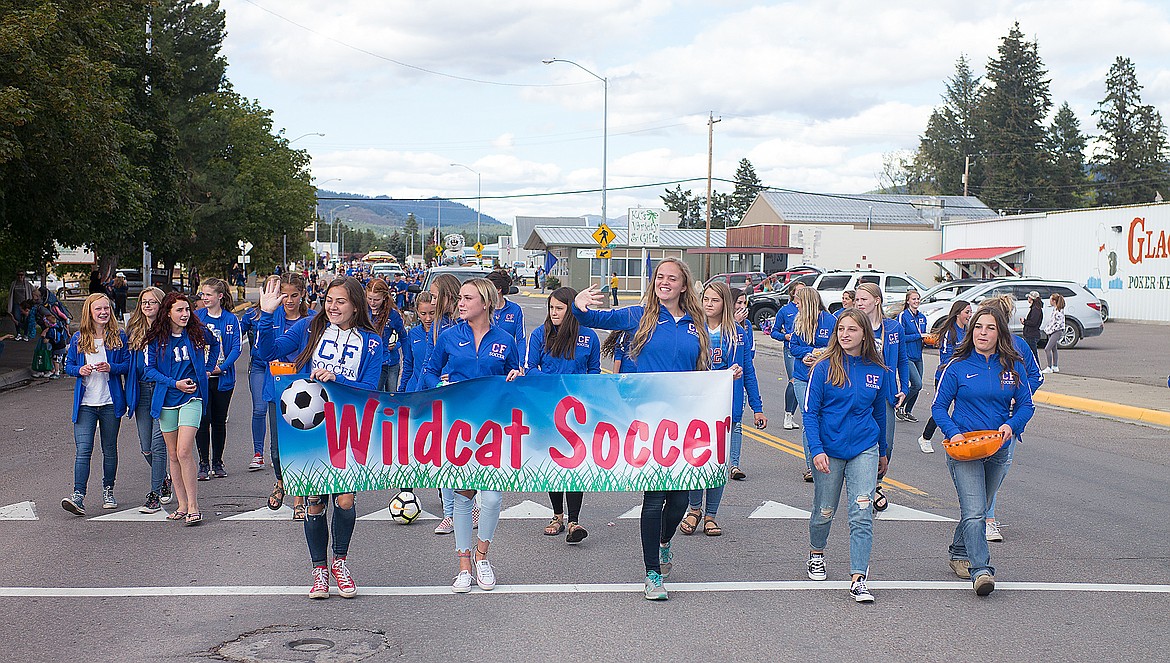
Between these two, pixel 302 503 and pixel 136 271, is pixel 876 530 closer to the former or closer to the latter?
pixel 302 503

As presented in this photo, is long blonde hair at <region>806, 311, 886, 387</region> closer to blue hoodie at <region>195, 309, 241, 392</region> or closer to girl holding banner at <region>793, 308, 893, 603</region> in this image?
girl holding banner at <region>793, 308, 893, 603</region>

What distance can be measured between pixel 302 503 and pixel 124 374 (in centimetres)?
173

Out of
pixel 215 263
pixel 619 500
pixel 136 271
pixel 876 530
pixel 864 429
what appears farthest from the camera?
pixel 215 263

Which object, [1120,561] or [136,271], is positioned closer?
[1120,561]

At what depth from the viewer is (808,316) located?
10430mm

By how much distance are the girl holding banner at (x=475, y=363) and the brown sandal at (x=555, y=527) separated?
1.29 metres

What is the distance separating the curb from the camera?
15.5 m

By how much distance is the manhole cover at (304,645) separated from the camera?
17.4ft

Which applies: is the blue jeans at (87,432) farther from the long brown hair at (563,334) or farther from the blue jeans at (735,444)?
the blue jeans at (735,444)

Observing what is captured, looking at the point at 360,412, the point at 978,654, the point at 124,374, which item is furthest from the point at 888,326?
the point at 124,374

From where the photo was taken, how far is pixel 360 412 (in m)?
6.47

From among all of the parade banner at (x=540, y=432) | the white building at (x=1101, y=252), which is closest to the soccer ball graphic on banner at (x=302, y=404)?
the parade banner at (x=540, y=432)

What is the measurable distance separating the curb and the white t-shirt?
11.6 m

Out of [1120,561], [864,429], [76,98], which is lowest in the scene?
[1120,561]
